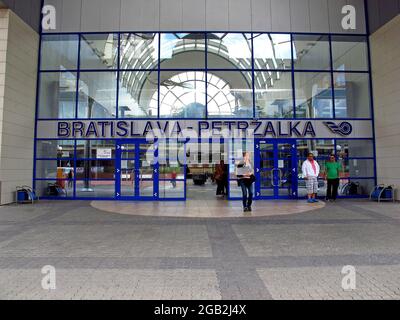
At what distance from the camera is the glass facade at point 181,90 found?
12188 millimetres

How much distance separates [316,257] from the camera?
14.9ft

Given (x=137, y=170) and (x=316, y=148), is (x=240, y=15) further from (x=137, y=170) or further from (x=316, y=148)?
(x=137, y=170)

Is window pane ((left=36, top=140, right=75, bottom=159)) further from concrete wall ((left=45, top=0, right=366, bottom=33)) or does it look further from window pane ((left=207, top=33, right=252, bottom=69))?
window pane ((left=207, top=33, right=252, bottom=69))

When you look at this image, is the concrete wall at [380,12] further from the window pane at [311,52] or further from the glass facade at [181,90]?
the window pane at [311,52]

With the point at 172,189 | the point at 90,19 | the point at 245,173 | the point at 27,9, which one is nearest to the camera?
the point at 245,173

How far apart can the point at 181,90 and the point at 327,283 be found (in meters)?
9.95

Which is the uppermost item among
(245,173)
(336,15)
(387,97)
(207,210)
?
(336,15)

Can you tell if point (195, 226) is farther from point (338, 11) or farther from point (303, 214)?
point (338, 11)

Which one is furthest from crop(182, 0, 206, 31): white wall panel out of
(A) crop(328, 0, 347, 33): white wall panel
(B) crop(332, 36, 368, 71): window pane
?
(B) crop(332, 36, 368, 71): window pane

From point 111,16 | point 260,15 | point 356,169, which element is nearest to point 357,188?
point 356,169

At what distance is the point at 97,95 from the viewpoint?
12.6m

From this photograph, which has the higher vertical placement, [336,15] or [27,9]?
[336,15]

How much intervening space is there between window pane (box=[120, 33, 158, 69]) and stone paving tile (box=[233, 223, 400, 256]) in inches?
335

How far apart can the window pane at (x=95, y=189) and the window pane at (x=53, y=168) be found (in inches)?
28.6
